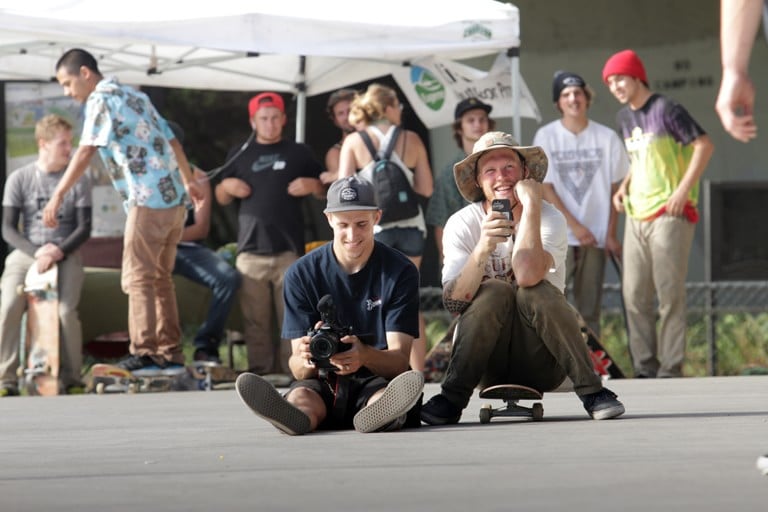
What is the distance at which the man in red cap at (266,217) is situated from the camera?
11.7 metres

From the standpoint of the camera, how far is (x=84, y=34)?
10281 millimetres

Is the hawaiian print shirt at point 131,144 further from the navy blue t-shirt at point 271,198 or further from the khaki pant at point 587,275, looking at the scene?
the khaki pant at point 587,275

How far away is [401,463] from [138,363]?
228 inches

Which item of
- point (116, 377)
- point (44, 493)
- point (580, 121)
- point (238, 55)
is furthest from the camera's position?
point (238, 55)

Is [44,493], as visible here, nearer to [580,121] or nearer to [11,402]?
[11,402]

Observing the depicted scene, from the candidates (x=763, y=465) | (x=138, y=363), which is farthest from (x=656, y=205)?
(x=763, y=465)

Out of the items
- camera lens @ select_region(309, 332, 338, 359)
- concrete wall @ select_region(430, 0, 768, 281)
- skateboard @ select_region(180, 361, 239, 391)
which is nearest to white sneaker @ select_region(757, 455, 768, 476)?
camera lens @ select_region(309, 332, 338, 359)

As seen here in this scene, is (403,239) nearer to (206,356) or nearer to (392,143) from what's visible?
(392,143)

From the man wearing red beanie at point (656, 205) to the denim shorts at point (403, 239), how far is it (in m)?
1.60

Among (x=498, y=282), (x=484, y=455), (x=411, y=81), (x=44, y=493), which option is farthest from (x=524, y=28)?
(x=44, y=493)

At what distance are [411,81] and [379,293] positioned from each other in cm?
560

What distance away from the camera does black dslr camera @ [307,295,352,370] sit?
6359 mm

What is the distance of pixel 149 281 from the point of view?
35.6ft

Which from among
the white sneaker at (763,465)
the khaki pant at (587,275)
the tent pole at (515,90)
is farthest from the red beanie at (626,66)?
the white sneaker at (763,465)
